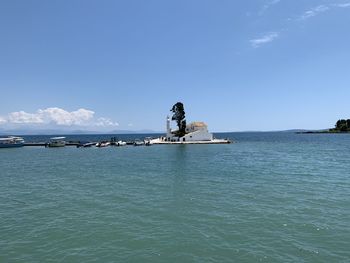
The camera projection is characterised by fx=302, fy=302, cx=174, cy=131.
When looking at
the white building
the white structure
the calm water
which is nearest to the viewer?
the calm water

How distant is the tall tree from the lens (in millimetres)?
115438

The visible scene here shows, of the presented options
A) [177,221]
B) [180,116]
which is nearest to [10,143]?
[180,116]

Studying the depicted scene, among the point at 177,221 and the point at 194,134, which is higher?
the point at 194,134

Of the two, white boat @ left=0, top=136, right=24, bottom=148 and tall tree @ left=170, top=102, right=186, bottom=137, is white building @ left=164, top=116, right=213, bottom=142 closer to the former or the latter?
tall tree @ left=170, top=102, right=186, bottom=137

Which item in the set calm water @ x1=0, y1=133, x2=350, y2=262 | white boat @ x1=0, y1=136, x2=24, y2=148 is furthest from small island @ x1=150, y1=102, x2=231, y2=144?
calm water @ x1=0, y1=133, x2=350, y2=262

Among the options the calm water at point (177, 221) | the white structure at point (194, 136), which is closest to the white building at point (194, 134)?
the white structure at point (194, 136)

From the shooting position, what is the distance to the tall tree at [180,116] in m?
115

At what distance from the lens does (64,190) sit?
29.2 meters

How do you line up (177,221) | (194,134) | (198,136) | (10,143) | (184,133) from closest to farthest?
1. (177,221)
2. (10,143)
3. (194,134)
4. (198,136)
5. (184,133)

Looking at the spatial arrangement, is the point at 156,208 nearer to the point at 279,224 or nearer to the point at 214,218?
the point at 214,218

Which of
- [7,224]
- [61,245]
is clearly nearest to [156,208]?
[61,245]

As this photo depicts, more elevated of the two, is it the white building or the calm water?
the white building

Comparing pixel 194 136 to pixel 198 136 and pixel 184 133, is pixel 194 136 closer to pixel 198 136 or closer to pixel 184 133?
pixel 198 136

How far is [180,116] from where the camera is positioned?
11531 centimetres
